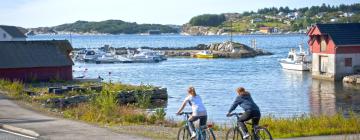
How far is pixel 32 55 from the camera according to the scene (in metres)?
51.2

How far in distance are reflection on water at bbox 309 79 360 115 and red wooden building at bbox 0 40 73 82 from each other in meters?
18.9

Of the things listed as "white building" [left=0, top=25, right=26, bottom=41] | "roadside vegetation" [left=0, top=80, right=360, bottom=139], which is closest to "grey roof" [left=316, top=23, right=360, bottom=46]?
"white building" [left=0, top=25, right=26, bottom=41]

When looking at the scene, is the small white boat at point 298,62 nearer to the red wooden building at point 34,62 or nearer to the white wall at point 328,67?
the white wall at point 328,67

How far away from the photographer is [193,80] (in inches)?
2813

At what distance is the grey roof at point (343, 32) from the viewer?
214 feet

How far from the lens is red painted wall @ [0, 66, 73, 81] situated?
49.5m

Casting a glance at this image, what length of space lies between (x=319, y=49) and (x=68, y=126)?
1903 inches

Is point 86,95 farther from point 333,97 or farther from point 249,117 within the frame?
point 249,117

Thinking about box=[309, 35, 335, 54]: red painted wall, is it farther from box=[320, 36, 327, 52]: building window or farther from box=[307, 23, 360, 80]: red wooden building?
box=[320, 36, 327, 52]: building window

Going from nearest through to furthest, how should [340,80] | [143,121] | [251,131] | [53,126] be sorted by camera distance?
[251,131], [53,126], [143,121], [340,80]

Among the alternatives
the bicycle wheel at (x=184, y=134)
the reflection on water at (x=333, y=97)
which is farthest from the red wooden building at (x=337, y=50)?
the bicycle wheel at (x=184, y=134)

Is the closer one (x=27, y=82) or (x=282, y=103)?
(x=282, y=103)

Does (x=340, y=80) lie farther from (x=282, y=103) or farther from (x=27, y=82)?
(x=27, y=82)

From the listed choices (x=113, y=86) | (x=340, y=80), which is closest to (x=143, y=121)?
(x=113, y=86)
